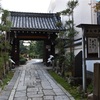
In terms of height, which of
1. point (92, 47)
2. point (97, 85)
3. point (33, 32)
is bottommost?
point (97, 85)

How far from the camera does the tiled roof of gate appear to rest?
20750mm

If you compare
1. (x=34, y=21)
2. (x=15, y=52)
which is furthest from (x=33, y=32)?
(x=15, y=52)

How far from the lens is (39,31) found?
68.1 ft

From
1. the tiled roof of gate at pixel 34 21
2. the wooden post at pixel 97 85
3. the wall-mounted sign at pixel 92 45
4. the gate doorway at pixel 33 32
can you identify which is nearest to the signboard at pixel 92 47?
the wall-mounted sign at pixel 92 45

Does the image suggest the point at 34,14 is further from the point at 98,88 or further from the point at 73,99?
the point at 98,88

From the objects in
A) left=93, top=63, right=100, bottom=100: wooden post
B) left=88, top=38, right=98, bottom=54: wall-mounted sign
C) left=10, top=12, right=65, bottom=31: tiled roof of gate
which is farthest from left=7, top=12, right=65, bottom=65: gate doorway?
left=93, top=63, right=100, bottom=100: wooden post

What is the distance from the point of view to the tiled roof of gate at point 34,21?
2075 cm

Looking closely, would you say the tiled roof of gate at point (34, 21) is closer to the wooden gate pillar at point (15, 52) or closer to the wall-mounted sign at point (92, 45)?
the wooden gate pillar at point (15, 52)

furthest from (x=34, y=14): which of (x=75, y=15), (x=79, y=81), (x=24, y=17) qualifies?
(x=79, y=81)

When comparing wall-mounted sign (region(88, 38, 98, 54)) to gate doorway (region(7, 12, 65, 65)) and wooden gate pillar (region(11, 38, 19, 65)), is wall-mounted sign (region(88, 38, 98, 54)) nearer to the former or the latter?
gate doorway (region(7, 12, 65, 65))

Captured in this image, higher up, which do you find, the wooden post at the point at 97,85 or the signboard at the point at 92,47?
the signboard at the point at 92,47

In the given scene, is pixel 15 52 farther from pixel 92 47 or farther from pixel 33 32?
pixel 92 47

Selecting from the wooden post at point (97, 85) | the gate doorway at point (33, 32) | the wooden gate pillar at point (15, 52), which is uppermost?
the gate doorway at point (33, 32)

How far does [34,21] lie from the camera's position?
2277cm
